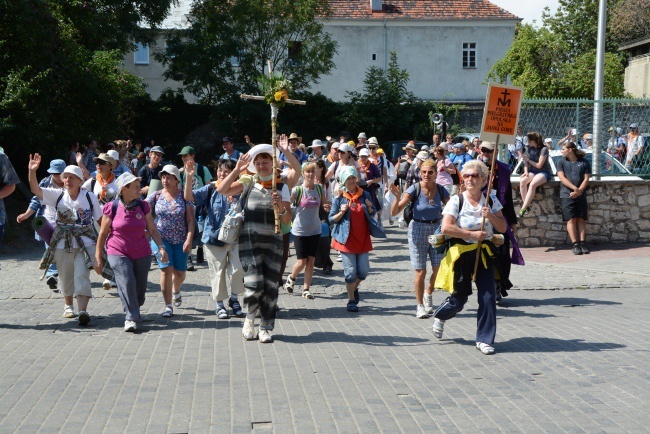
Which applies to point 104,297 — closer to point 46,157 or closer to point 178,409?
point 178,409

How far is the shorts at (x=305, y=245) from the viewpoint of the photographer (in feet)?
36.7

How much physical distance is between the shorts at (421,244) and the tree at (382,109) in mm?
31012

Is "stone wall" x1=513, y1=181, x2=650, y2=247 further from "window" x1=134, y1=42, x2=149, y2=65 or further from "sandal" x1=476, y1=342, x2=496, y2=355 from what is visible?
"window" x1=134, y1=42, x2=149, y2=65

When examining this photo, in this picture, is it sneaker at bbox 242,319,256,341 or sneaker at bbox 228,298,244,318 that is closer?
sneaker at bbox 242,319,256,341

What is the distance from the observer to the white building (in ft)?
165

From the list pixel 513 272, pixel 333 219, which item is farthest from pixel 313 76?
pixel 333 219

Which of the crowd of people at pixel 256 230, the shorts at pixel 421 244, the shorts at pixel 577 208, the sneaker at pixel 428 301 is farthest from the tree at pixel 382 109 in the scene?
the shorts at pixel 421 244

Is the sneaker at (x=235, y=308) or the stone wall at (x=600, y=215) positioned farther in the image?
the stone wall at (x=600, y=215)

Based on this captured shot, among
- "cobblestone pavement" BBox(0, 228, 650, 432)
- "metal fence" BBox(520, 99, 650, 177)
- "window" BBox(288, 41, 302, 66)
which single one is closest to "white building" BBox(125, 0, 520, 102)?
"window" BBox(288, 41, 302, 66)

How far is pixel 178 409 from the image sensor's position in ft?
20.1

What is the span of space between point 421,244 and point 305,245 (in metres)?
1.96

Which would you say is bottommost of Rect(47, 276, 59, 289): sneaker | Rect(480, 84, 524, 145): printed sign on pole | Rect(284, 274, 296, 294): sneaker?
Rect(284, 274, 296, 294): sneaker

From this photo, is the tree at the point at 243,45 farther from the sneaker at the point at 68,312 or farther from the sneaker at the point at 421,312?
the sneaker at the point at 421,312

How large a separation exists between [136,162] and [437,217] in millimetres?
12965
